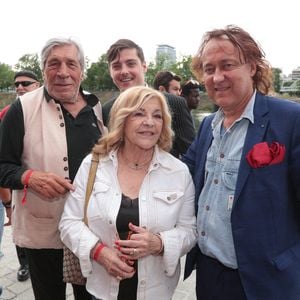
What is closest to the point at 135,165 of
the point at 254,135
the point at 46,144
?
the point at 46,144

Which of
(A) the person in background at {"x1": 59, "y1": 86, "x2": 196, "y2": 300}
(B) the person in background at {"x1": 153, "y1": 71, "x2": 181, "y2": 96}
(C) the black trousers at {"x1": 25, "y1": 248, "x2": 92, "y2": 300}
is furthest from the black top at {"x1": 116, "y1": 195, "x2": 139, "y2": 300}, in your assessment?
(B) the person in background at {"x1": 153, "y1": 71, "x2": 181, "y2": 96}

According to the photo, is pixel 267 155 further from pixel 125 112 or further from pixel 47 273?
pixel 47 273

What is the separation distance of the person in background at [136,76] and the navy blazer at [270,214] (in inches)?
53.1

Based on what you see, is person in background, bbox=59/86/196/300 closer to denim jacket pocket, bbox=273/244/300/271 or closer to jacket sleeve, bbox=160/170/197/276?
jacket sleeve, bbox=160/170/197/276

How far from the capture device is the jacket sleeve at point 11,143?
2.22m

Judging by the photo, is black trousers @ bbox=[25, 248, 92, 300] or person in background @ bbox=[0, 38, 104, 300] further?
black trousers @ bbox=[25, 248, 92, 300]

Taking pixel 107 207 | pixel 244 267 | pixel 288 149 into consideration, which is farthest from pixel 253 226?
pixel 107 207

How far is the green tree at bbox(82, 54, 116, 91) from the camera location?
67025 mm

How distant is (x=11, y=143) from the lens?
7.41 ft

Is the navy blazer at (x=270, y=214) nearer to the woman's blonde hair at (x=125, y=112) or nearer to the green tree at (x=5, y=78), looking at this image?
the woman's blonde hair at (x=125, y=112)

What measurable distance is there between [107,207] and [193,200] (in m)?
0.54

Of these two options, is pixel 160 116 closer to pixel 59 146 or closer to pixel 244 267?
pixel 59 146

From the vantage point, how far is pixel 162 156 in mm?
2188

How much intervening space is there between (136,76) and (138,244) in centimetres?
176
